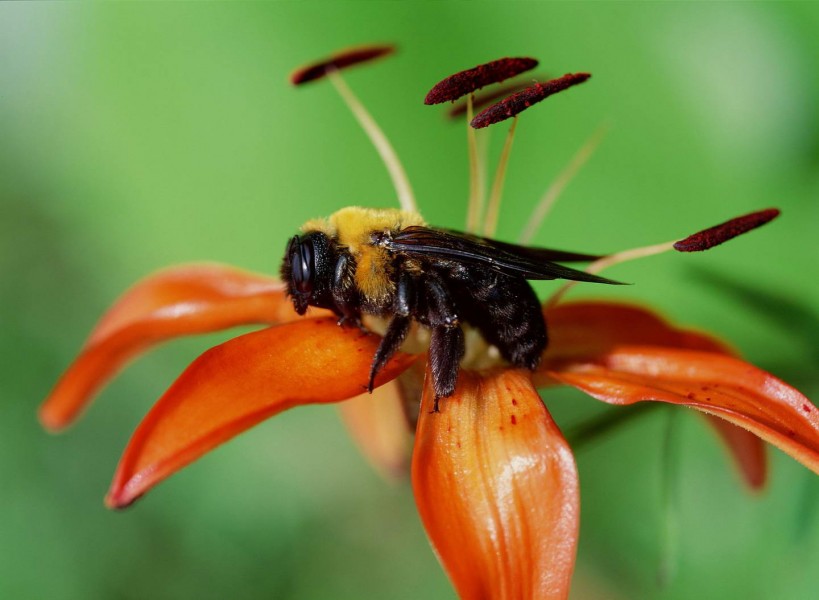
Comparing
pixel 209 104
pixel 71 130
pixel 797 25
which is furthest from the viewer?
pixel 71 130

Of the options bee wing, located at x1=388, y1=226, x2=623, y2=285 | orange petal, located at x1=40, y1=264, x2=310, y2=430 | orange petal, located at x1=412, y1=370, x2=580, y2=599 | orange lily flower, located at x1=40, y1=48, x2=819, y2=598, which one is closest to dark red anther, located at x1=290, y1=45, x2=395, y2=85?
orange lily flower, located at x1=40, y1=48, x2=819, y2=598

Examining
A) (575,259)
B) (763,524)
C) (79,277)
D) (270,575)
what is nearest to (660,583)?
(763,524)

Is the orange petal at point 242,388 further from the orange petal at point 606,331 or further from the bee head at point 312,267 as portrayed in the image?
the orange petal at point 606,331

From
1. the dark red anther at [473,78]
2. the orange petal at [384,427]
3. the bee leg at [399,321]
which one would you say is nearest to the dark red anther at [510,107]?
the dark red anther at [473,78]

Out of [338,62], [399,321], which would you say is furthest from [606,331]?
[338,62]

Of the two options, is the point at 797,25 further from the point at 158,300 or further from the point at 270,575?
the point at 270,575

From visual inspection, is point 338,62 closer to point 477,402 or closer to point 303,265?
point 303,265
